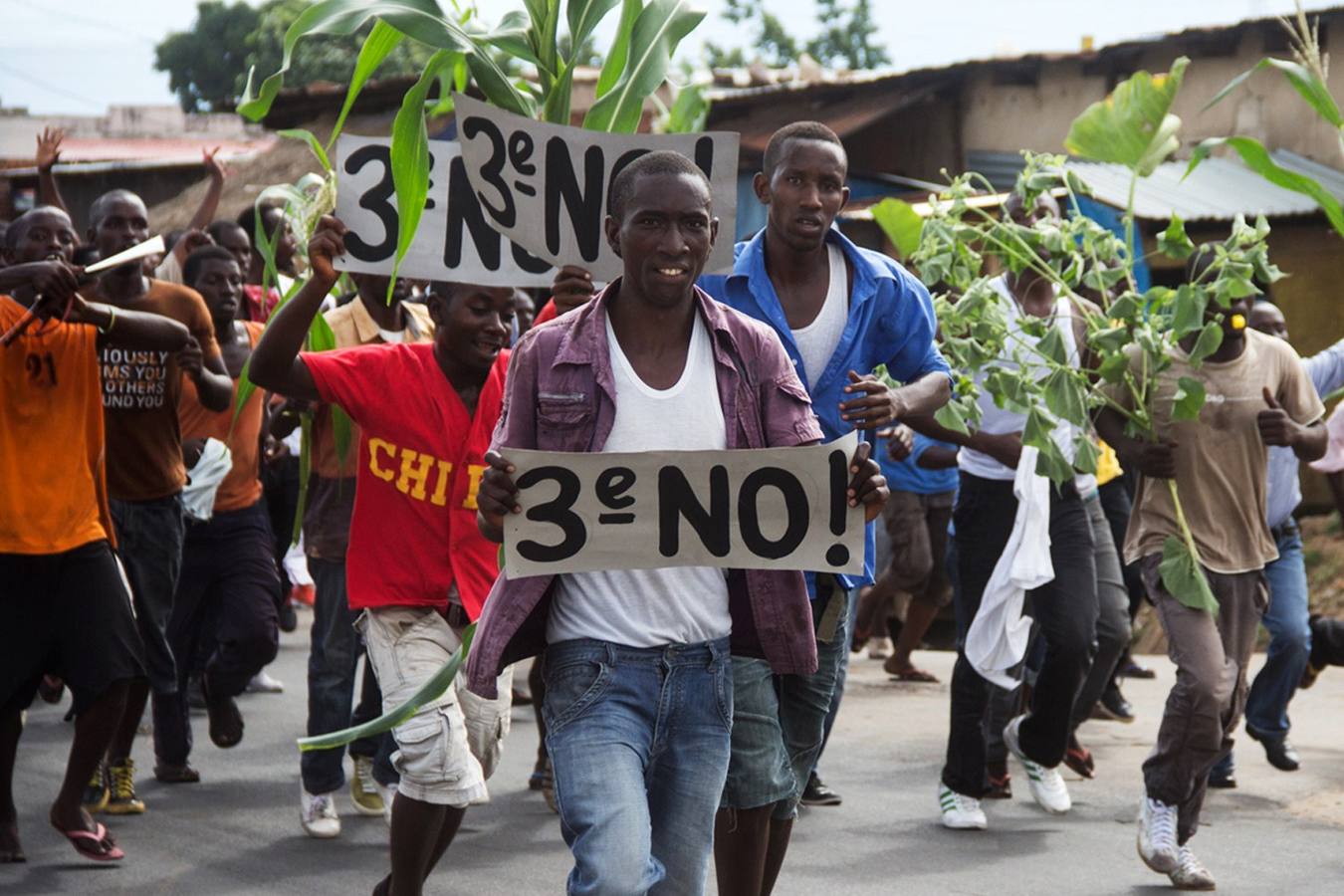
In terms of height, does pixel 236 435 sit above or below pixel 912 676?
above

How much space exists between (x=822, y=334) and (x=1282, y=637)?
12.7 ft

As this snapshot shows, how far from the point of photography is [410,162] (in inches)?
→ 206

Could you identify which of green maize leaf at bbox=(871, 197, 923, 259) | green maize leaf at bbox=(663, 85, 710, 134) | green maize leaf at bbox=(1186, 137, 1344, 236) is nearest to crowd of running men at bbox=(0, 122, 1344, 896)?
green maize leaf at bbox=(871, 197, 923, 259)

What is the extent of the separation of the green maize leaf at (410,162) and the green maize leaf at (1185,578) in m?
2.68

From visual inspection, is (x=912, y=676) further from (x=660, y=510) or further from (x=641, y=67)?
(x=660, y=510)

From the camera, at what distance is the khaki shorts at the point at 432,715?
204 inches

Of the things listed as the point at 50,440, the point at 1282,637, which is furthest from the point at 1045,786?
the point at 50,440

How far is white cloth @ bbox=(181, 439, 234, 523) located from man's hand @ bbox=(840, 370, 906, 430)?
399 cm

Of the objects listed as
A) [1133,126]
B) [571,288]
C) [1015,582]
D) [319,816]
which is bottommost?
[319,816]

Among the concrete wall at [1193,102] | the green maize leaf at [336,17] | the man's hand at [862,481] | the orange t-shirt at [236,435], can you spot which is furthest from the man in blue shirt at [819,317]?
the concrete wall at [1193,102]

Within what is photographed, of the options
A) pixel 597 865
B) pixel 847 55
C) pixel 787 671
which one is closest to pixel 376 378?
pixel 787 671

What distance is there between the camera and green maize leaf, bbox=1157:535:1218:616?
6.16 meters

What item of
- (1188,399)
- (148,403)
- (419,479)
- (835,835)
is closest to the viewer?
(419,479)

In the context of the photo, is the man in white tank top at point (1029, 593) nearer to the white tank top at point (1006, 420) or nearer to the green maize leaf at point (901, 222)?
the white tank top at point (1006, 420)
